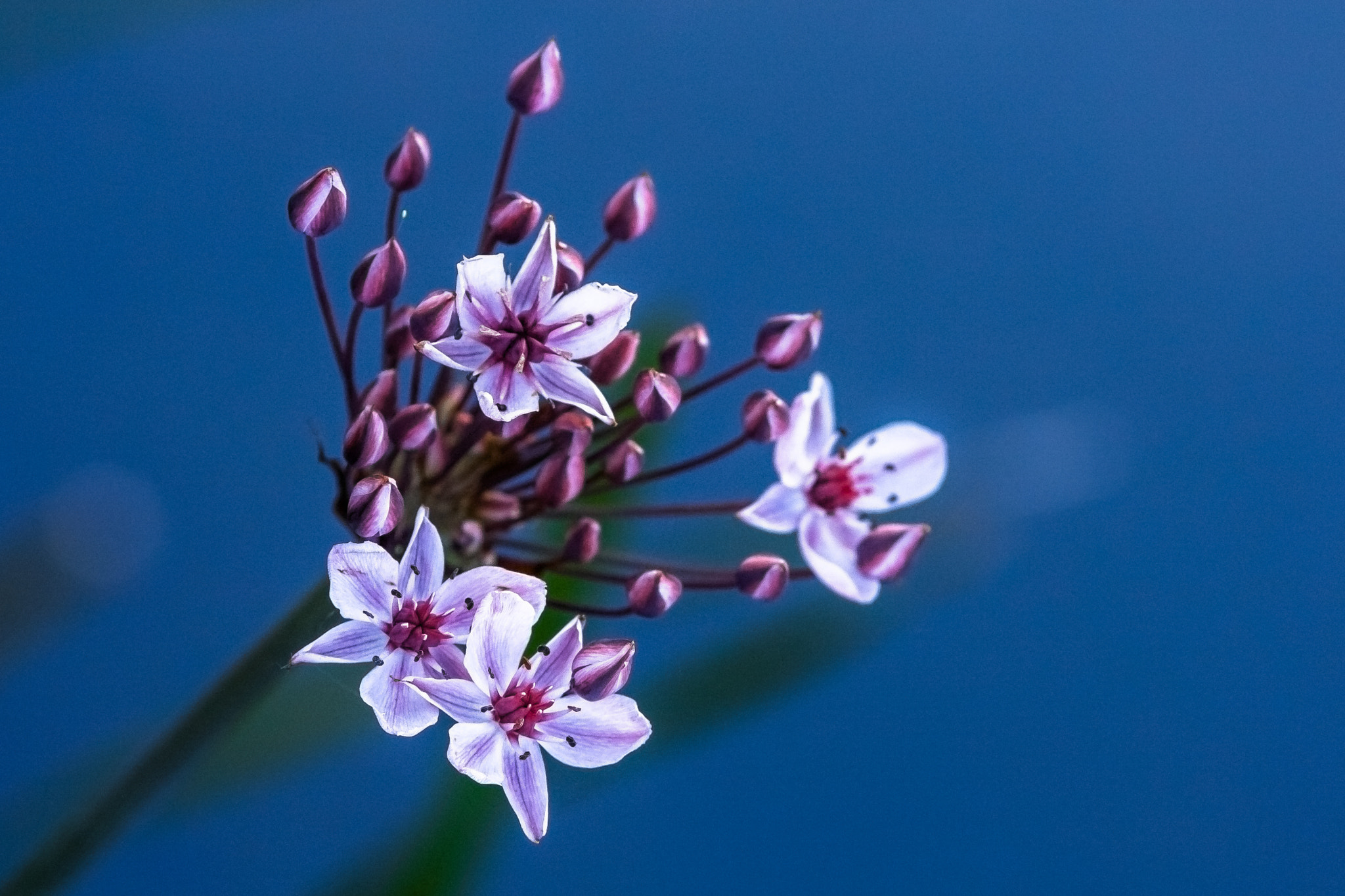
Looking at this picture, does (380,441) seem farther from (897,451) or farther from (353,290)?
(897,451)

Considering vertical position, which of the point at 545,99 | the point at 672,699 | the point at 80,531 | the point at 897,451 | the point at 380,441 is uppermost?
the point at 545,99

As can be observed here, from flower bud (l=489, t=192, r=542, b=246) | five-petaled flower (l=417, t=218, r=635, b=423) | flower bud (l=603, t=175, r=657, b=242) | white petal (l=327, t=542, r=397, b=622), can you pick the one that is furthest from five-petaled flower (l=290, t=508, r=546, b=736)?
flower bud (l=603, t=175, r=657, b=242)

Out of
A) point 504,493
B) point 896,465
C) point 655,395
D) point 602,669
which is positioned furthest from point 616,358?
point 896,465

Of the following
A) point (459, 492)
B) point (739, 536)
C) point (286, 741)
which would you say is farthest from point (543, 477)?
point (739, 536)

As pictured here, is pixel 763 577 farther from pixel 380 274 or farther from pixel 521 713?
pixel 380 274

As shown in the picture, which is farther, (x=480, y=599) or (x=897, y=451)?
(x=897, y=451)

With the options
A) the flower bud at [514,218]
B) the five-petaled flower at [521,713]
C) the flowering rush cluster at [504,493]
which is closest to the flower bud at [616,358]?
the flowering rush cluster at [504,493]
